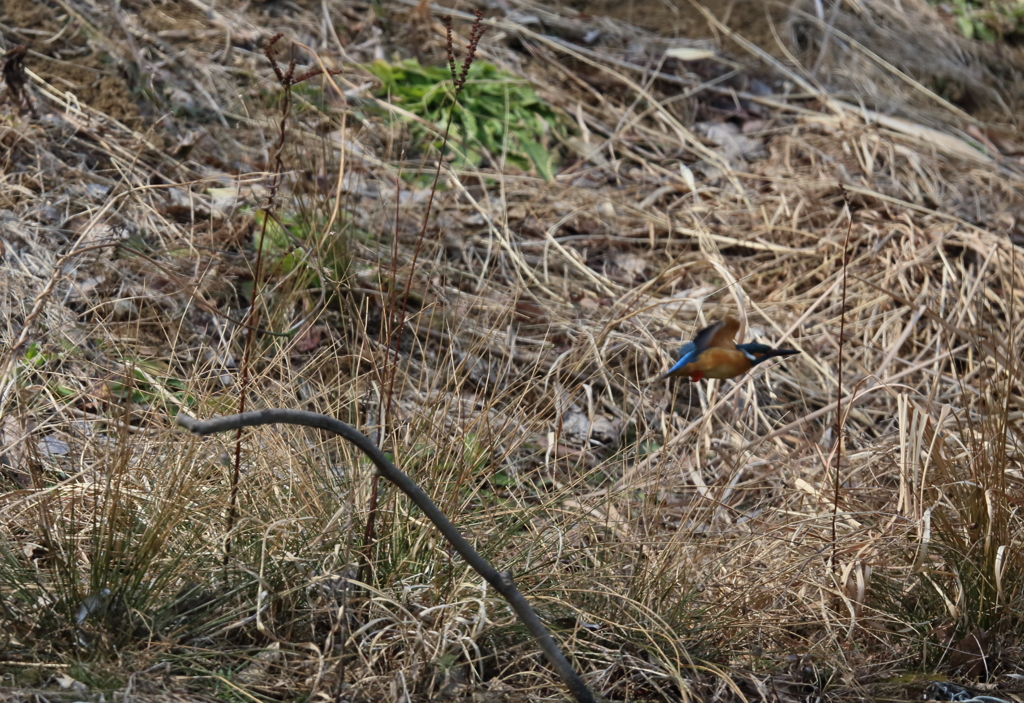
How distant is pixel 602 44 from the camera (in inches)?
212

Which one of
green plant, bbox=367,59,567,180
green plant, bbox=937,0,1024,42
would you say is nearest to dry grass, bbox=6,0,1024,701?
green plant, bbox=367,59,567,180

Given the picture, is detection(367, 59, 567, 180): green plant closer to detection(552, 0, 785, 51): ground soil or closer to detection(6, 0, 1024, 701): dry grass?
detection(6, 0, 1024, 701): dry grass

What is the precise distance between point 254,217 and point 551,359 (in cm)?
116

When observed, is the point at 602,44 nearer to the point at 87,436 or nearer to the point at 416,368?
the point at 416,368

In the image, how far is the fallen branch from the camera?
1349 millimetres

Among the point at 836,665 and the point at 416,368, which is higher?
the point at 836,665

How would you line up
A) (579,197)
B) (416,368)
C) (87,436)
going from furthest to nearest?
1. (579,197)
2. (416,368)
3. (87,436)

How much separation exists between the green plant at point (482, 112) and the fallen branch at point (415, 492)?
2888 mm

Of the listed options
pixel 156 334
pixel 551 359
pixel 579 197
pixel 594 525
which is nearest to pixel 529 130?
pixel 579 197

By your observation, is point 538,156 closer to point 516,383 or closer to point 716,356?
point 516,383

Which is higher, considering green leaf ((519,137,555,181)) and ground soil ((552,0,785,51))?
ground soil ((552,0,785,51))

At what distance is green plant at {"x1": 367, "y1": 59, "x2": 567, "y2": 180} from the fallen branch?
289 cm

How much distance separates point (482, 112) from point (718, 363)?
294 cm

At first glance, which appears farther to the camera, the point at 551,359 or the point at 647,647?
the point at 551,359
